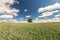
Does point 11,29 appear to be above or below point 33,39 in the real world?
above

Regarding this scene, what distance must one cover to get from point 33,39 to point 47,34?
9.85ft

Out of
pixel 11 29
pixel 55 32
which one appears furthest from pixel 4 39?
pixel 55 32

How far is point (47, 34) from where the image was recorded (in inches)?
1034

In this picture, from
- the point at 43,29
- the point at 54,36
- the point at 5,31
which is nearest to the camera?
the point at 5,31

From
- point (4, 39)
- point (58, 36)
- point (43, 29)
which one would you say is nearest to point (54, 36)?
point (58, 36)

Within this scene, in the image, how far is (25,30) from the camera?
2639cm

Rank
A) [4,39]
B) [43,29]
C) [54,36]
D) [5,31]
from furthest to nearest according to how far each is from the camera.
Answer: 1. [43,29]
2. [54,36]
3. [5,31]
4. [4,39]

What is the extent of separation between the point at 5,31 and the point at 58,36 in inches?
312

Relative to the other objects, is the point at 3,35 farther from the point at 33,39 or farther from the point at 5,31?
the point at 33,39

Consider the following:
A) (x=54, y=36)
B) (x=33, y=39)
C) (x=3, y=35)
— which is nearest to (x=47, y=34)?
(x=54, y=36)

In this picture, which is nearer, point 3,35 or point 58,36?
point 3,35

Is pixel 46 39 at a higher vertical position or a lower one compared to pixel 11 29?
lower

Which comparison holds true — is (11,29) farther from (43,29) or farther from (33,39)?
(43,29)

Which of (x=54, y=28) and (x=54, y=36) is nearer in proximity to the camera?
(x=54, y=36)
